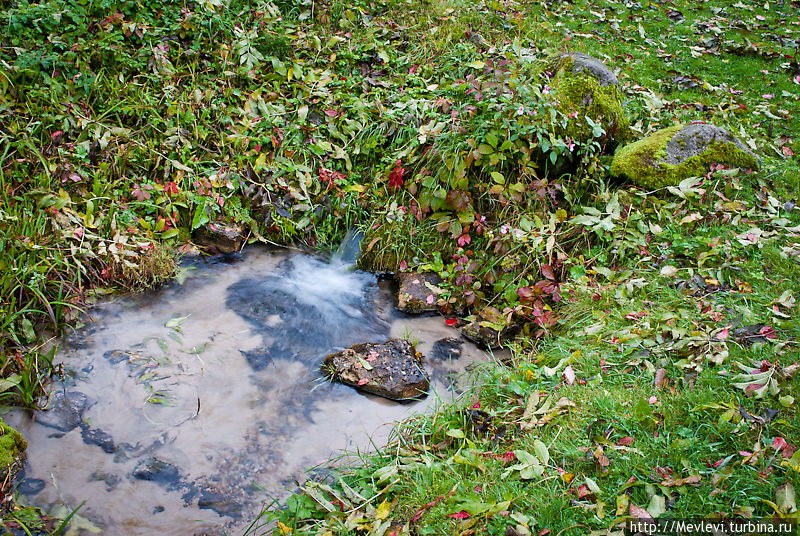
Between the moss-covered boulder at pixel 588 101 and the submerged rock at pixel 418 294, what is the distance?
1950 mm

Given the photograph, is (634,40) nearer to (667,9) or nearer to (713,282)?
(667,9)

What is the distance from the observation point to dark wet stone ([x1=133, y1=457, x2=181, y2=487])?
10.4 feet

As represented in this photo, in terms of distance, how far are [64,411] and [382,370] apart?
228 cm

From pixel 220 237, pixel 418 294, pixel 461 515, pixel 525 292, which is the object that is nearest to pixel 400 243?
pixel 418 294

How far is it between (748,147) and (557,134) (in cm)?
201

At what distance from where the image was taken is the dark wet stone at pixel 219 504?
3.05 m

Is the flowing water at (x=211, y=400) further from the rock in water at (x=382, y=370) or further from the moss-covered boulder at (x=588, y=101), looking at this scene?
the moss-covered boulder at (x=588, y=101)

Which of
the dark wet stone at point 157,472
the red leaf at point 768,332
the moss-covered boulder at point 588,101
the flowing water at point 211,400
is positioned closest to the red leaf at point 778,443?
the red leaf at point 768,332

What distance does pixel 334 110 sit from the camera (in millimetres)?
5824

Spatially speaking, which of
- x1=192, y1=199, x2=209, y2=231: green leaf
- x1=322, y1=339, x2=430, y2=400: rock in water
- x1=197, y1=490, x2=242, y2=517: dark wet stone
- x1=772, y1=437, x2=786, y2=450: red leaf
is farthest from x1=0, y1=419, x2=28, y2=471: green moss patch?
x1=772, y1=437, x2=786, y2=450: red leaf

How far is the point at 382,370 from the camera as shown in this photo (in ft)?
13.1

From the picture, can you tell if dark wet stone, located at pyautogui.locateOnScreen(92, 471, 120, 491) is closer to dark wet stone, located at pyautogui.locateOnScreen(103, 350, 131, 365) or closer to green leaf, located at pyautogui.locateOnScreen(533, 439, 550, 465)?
dark wet stone, located at pyautogui.locateOnScreen(103, 350, 131, 365)

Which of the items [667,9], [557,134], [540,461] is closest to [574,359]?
[540,461]

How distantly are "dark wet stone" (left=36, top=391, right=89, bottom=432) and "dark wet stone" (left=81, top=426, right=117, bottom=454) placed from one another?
111mm
